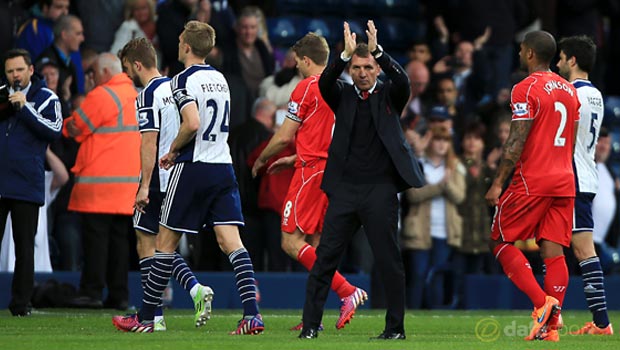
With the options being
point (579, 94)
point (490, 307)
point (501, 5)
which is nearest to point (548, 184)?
point (579, 94)

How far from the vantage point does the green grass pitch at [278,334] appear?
10.7m

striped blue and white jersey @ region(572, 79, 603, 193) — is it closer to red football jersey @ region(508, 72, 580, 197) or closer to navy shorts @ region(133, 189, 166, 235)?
red football jersey @ region(508, 72, 580, 197)

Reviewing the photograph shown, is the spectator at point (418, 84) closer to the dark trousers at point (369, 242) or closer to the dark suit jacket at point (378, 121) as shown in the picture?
the dark suit jacket at point (378, 121)

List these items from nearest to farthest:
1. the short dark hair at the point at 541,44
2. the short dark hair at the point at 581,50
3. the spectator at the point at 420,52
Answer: the short dark hair at the point at 541,44
the short dark hair at the point at 581,50
the spectator at the point at 420,52

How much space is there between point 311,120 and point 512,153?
183cm

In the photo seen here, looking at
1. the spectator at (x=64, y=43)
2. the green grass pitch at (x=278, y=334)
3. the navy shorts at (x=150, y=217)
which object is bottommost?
the green grass pitch at (x=278, y=334)

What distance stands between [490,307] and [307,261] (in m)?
6.13

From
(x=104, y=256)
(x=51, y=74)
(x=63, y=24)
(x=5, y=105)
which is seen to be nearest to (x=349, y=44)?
(x=5, y=105)

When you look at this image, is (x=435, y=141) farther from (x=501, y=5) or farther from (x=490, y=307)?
(x=501, y=5)

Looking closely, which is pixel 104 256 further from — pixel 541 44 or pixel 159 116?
pixel 541 44

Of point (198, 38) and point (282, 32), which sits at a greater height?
point (282, 32)

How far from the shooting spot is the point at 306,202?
41.9 feet

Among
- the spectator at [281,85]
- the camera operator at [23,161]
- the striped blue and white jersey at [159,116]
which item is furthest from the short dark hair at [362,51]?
the spectator at [281,85]

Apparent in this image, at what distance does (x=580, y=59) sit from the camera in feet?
42.2
